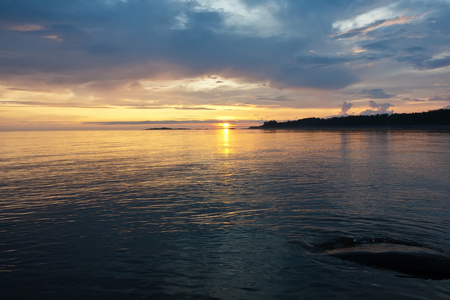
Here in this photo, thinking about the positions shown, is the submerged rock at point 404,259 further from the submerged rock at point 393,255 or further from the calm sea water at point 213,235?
the calm sea water at point 213,235

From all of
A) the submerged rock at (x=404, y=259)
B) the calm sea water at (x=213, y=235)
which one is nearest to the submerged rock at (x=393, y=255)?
the submerged rock at (x=404, y=259)

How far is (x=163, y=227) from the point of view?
14.5m

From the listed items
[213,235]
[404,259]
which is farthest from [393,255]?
[213,235]

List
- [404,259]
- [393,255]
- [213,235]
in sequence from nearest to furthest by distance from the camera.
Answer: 1. [404,259]
2. [393,255]
3. [213,235]

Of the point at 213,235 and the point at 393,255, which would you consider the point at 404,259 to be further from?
the point at 213,235

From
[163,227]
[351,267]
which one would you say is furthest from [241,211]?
[351,267]

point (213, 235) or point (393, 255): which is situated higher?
point (393, 255)

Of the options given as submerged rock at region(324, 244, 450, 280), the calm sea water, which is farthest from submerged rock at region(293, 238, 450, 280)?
the calm sea water

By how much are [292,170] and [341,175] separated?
509cm

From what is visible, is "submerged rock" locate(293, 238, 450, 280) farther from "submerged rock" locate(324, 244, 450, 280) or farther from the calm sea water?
the calm sea water

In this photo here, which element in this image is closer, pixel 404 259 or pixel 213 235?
pixel 404 259

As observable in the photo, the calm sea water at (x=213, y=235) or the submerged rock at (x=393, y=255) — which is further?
the submerged rock at (x=393, y=255)

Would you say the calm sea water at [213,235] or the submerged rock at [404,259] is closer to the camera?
the calm sea water at [213,235]

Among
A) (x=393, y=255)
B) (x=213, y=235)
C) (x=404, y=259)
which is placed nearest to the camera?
(x=404, y=259)
